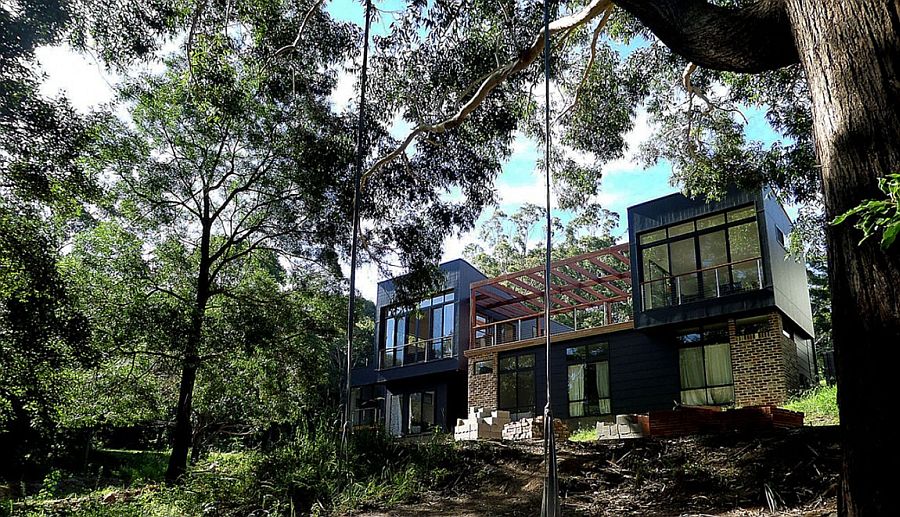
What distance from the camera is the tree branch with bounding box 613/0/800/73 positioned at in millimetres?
2756

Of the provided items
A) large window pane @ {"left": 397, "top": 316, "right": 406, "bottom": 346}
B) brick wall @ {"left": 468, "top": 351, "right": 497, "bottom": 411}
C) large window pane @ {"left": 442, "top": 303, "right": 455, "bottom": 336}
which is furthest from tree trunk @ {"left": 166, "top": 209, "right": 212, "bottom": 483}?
large window pane @ {"left": 397, "top": 316, "right": 406, "bottom": 346}

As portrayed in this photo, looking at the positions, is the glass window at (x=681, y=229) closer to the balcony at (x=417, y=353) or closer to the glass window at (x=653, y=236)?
the glass window at (x=653, y=236)

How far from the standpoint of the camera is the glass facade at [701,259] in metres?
11.8

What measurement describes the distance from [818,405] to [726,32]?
859 centimetres

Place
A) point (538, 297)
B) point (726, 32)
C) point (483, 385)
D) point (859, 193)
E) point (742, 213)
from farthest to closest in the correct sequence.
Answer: point (538, 297)
point (483, 385)
point (742, 213)
point (726, 32)
point (859, 193)

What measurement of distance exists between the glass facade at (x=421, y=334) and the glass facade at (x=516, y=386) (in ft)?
6.77

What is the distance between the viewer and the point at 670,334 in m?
12.6

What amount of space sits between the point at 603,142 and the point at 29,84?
682 cm

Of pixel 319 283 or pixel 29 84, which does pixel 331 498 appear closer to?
pixel 29 84

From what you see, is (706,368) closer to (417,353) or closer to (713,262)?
(713,262)

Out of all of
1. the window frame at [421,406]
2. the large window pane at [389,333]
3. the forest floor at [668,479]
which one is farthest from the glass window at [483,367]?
the forest floor at [668,479]

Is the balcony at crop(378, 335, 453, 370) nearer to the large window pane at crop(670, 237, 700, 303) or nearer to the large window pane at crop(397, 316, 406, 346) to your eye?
the large window pane at crop(397, 316, 406, 346)

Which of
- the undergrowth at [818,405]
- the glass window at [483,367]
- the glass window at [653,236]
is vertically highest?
the glass window at [653,236]

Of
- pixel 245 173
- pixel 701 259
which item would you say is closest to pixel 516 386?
pixel 701 259
